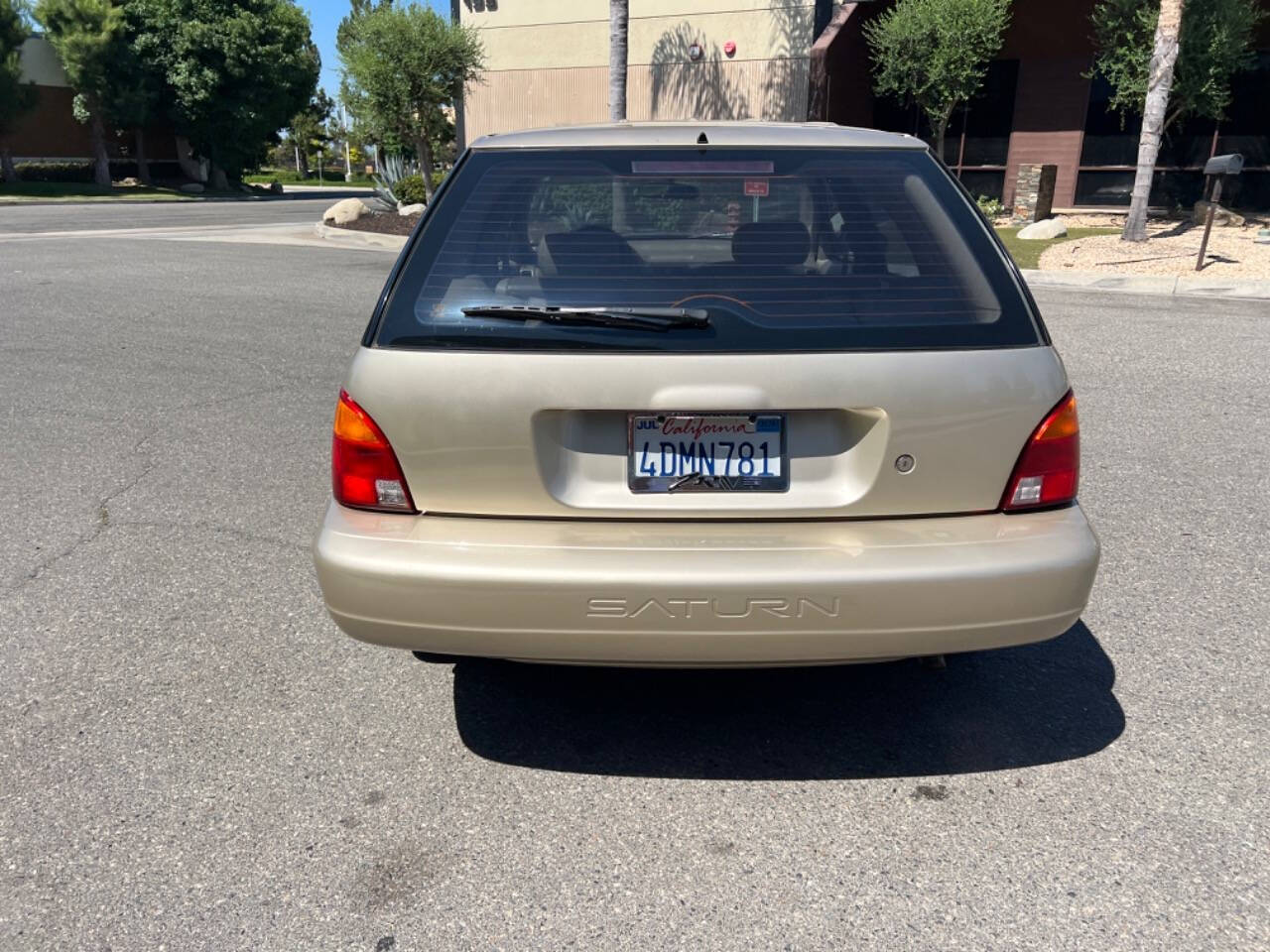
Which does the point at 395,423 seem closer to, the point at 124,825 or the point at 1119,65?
the point at 124,825

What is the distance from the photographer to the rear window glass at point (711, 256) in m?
2.42

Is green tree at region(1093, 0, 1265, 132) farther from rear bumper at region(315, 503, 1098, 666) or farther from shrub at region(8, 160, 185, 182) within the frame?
shrub at region(8, 160, 185, 182)

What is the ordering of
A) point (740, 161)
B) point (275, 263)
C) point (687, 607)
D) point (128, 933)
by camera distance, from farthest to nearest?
point (275, 263) → point (740, 161) → point (687, 607) → point (128, 933)

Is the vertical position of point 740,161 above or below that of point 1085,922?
above

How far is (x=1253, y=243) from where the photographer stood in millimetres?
15703

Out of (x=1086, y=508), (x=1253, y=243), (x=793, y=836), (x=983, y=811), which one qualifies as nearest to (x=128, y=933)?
(x=793, y=836)

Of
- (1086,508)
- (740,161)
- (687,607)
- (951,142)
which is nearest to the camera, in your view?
(687,607)

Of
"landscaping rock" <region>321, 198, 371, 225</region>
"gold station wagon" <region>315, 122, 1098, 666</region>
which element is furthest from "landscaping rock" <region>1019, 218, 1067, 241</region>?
"gold station wagon" <region>315, 122, 1098, 666</region>

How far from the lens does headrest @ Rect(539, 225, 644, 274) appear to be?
2523 mm

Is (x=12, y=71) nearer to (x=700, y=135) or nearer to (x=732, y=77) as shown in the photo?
(x=732, y=77)

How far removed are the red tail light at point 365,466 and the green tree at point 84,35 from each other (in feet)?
149

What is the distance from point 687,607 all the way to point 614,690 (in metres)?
0.88

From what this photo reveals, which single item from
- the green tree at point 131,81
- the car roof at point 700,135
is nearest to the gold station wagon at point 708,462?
the car roof at point 700,135

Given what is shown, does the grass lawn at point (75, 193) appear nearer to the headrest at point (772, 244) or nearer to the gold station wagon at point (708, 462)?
the gold station wagon at point (708, 462)
